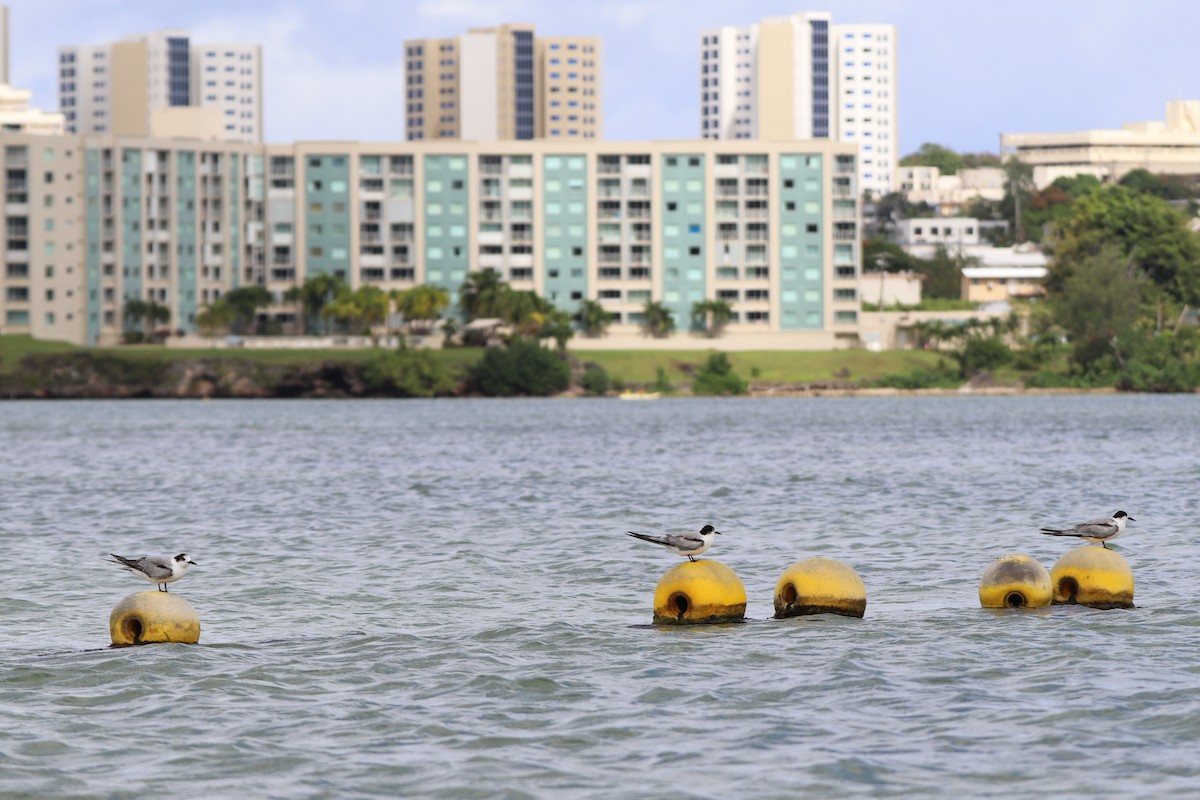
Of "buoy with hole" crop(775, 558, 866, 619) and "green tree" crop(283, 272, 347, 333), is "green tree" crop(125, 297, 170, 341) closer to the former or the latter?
"green tree" crop(283, 272, 347, 333)

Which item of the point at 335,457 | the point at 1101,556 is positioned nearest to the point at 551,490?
the point at 335,457

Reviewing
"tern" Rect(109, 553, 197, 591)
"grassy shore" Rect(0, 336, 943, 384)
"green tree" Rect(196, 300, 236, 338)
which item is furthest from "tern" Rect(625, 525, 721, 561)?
"green tree" Rect(196, 300, 236, 338)

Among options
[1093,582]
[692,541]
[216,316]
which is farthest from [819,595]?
[216,316]

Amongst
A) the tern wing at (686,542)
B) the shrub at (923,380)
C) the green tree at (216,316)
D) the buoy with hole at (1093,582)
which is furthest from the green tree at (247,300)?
the buoy with hole at (1093,582)

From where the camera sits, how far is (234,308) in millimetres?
191500

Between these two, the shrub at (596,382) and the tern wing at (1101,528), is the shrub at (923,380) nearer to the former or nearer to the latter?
the shrub at (596,382)

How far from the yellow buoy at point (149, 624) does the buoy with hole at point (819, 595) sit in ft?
26.5

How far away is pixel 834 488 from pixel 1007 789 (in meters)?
41.7

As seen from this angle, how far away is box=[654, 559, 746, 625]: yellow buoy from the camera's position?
2653 cm

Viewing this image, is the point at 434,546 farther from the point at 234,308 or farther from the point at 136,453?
the point at 234,308

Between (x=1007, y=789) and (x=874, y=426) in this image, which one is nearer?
(x=1007, y=789)

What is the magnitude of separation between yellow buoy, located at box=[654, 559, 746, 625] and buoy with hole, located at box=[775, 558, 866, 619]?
720 mm

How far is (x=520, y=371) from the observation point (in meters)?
182

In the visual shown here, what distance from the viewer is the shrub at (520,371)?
18162 cm
